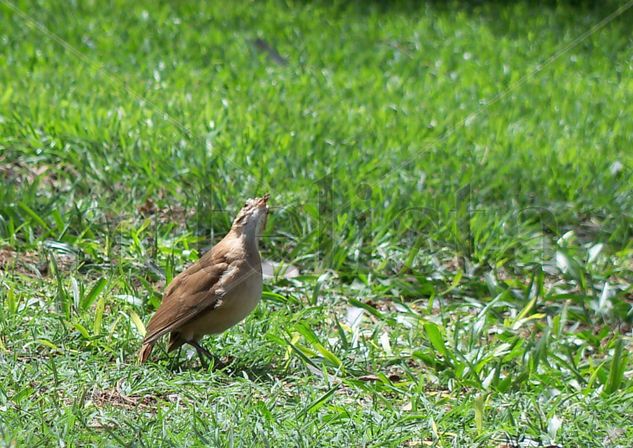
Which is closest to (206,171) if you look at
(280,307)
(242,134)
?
(242,134)

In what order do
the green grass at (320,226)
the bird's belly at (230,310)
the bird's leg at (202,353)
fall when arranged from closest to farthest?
the green grass at (320,226), the bird's belly at (230,310), the bird's leg at (202,353)

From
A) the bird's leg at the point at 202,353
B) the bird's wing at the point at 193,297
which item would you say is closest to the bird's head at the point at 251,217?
the bird's wing at the point at 193,297

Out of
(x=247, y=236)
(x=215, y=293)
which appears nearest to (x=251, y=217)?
(x=247, y=236)

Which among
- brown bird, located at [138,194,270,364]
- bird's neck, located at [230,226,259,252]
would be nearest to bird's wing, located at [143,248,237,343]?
brown bird, located at [138,194,270,364]

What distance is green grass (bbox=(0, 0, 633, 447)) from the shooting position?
12.0ft

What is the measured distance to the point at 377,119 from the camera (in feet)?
23.3

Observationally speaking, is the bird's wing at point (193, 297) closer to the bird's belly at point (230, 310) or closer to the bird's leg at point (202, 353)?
the bird's belly at point (230, 310)

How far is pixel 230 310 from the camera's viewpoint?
3850mm

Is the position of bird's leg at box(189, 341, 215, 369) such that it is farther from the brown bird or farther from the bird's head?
the bird's head

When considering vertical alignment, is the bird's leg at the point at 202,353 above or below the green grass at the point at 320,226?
above

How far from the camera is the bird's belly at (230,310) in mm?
3834

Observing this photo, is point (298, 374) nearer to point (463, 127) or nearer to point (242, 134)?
point (242, 134)

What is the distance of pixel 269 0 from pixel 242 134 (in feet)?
13.5

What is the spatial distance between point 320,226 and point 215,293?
1.46m
